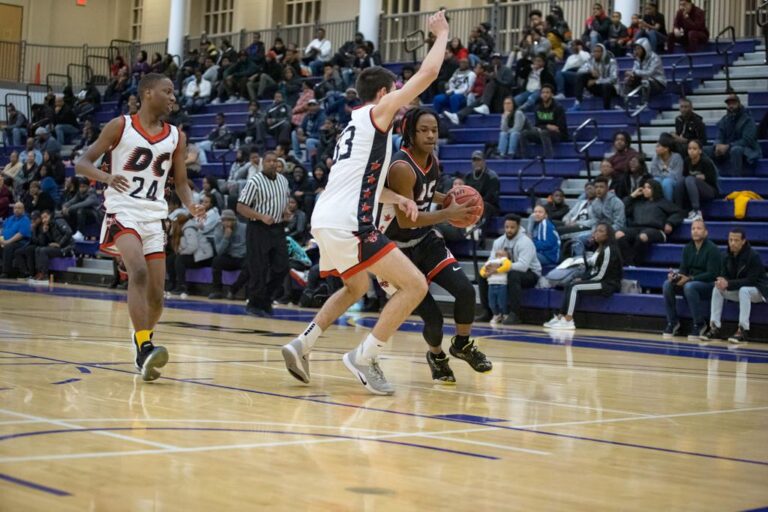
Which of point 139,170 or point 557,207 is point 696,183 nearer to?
point 557,207

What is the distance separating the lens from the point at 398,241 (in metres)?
6.70

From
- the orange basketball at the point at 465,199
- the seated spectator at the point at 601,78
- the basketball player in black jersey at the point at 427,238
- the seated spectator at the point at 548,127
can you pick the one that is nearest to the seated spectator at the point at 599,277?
the seated spectator at the point at 548,127

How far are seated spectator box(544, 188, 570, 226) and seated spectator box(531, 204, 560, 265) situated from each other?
605mm

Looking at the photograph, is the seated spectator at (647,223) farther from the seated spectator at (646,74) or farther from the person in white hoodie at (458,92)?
the person in white hoodie at (458,92)

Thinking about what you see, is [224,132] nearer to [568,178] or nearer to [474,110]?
[474,110]

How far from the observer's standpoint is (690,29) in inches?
726

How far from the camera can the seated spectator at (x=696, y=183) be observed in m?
14.3

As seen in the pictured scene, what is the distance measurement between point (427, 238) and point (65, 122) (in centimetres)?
2283

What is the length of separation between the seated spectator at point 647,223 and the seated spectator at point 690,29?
5157mm

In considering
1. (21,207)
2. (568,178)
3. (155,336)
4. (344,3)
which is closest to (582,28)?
(568,178)

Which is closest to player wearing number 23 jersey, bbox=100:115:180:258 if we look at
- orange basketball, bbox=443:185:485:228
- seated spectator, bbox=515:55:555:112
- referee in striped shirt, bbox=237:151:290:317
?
orange basketball, bbox=443:185:485:228

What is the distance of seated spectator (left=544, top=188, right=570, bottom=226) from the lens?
1529 cm

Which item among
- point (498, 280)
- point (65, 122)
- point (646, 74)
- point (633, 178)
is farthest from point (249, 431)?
point (65, 122)

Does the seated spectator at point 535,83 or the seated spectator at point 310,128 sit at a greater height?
the seated spectator at point 535,83
